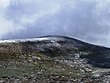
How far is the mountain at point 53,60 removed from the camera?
45469 mm

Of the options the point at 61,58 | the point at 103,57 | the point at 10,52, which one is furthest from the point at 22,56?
the point at 103,57

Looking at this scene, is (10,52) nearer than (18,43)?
Yes

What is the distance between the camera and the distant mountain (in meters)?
61.4

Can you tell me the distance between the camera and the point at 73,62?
58.6m

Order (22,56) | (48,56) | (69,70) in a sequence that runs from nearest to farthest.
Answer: (69,70) → (22,56) → (48,56)

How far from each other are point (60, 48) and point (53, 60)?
9.81 meters

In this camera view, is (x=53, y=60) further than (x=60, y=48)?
No

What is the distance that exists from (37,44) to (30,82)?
25.5 metres

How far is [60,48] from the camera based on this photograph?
6819 centimetres

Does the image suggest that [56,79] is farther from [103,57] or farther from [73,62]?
[103,57]

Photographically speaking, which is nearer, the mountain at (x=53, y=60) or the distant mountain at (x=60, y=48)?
the mountain at (x=53, y=60)

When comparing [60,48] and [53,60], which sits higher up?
[60,48]

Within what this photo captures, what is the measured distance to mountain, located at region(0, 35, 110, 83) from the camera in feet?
149

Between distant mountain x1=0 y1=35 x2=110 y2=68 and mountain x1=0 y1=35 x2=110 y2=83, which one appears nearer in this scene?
mountain x1=0 y1=35 x2=110 y2=83
